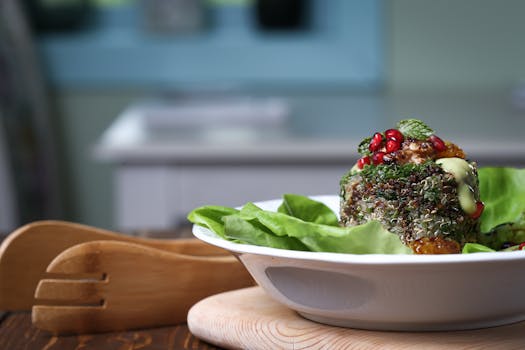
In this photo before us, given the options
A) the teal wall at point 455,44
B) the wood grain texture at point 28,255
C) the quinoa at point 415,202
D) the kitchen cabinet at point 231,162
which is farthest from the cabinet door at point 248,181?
the quinoa at point 415,202

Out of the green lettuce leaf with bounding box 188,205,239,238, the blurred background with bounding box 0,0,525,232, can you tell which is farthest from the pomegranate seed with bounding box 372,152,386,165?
the blurred background with bounding box 0,0,525,232

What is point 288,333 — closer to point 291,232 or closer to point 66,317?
point 291,232

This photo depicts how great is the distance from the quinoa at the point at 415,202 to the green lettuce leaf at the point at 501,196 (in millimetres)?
118

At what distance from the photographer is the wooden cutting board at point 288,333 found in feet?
2.41

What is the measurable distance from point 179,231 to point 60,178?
162cm

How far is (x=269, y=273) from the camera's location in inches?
29.8

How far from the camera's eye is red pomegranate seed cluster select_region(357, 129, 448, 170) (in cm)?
82

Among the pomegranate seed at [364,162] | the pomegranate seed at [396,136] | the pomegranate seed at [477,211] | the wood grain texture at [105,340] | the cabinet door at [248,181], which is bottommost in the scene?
the cabinet door at [248,181]

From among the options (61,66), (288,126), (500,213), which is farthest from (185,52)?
(500,213)

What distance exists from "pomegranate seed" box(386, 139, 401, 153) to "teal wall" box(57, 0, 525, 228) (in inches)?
78.7

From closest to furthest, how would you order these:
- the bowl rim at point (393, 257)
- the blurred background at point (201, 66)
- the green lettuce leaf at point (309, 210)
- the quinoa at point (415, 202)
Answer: the bowl rim at point (393, 257), the quinoa at point (415, 202), the green lettuce leaf at point (309, 210), the blurred background at point (201, 66)

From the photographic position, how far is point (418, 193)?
0.79 meters

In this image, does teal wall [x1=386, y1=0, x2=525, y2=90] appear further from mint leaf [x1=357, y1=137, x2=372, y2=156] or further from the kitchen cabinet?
mint leaf [x1=357, y1=137, x2=372, y2=156]

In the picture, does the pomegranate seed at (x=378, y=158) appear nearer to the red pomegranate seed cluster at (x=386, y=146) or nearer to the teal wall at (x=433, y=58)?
the red pomegranate seed cluster at (x=386, y=146)
